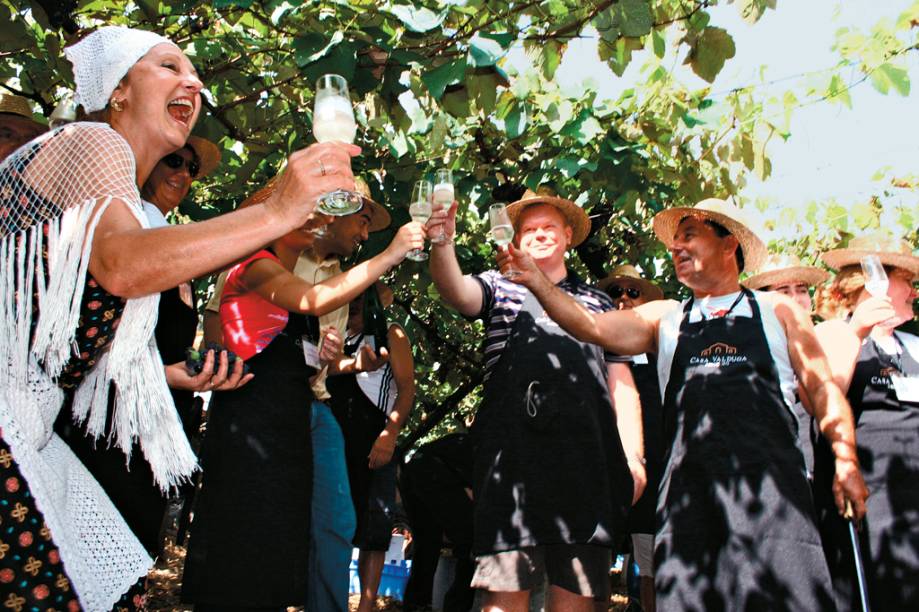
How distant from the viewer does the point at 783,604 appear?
117 inches

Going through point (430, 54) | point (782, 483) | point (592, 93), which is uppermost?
point (592, 93)

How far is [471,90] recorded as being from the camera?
12.3 ft

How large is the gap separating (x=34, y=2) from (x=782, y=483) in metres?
4.29

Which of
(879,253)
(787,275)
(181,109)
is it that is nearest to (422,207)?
(181,109)

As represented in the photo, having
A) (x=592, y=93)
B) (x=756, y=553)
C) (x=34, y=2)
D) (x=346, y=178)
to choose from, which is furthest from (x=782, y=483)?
A: (x=34, y=2)

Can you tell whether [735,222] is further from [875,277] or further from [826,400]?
[826,400]

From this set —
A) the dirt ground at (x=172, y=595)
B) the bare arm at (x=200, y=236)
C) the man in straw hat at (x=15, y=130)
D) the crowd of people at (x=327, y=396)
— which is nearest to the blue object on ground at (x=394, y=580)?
the dirt ground at (x=172, y=595)

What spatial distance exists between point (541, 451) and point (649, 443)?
1988mm

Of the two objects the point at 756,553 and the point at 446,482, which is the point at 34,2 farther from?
the point at 756,553

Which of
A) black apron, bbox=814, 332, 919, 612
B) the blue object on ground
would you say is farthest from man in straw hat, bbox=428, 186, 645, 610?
the blue object on ground

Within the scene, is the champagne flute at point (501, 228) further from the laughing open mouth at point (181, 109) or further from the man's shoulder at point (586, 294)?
the laughing open mouth at point (181, 109)

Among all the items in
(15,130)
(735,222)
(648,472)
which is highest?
(735,222)

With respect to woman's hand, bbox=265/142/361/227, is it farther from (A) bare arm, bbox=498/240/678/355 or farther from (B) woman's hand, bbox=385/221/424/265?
(A) bare arm, bbox=498/240/678/355

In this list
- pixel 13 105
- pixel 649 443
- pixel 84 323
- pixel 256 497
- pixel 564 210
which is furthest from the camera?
pixel 649 443
